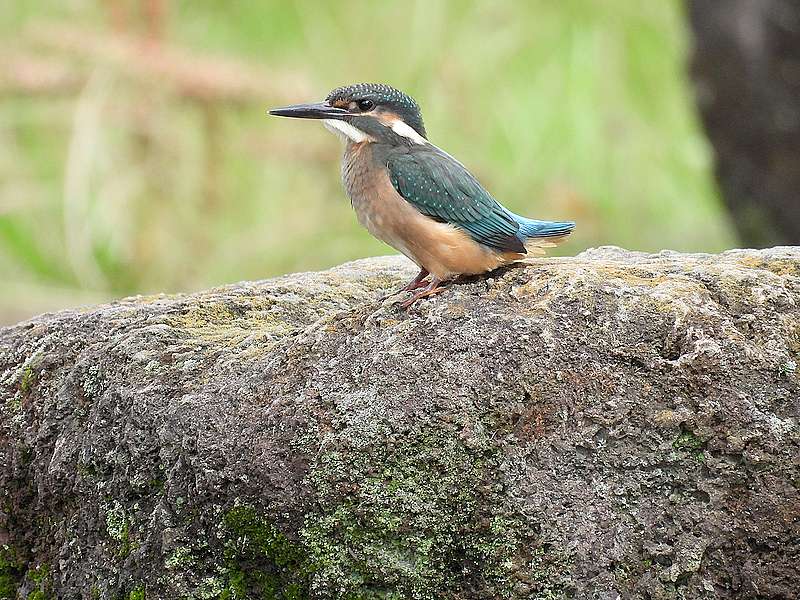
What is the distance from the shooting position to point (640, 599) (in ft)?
8.77

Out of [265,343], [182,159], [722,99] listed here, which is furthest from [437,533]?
[182,159]

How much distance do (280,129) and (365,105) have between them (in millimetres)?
7868

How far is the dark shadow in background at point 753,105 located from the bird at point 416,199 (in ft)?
19.2

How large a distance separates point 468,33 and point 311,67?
1.65m

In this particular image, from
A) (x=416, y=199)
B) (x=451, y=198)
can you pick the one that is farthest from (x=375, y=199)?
(x=451, y=198)

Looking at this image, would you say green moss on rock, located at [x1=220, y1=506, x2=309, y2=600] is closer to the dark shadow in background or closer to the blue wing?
the blue wing

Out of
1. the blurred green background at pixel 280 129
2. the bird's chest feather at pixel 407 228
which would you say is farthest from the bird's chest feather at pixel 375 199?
the blurred green background at pixel 280 129

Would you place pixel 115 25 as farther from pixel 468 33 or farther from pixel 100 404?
pixel 100 404

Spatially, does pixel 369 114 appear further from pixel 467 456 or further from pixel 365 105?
pixel 467 456

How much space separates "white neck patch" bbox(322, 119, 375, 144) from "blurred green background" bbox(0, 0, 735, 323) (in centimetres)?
542

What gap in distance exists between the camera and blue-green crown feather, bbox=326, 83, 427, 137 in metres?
3.61

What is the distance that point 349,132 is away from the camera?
3.58 meters

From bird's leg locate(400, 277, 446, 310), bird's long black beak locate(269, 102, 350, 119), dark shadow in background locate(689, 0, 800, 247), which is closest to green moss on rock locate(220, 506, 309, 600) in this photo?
bird's leg locate(400, 277, 446, 310)

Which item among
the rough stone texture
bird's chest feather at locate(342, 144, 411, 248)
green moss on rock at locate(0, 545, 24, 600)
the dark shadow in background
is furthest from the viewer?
the dark shadow in background
